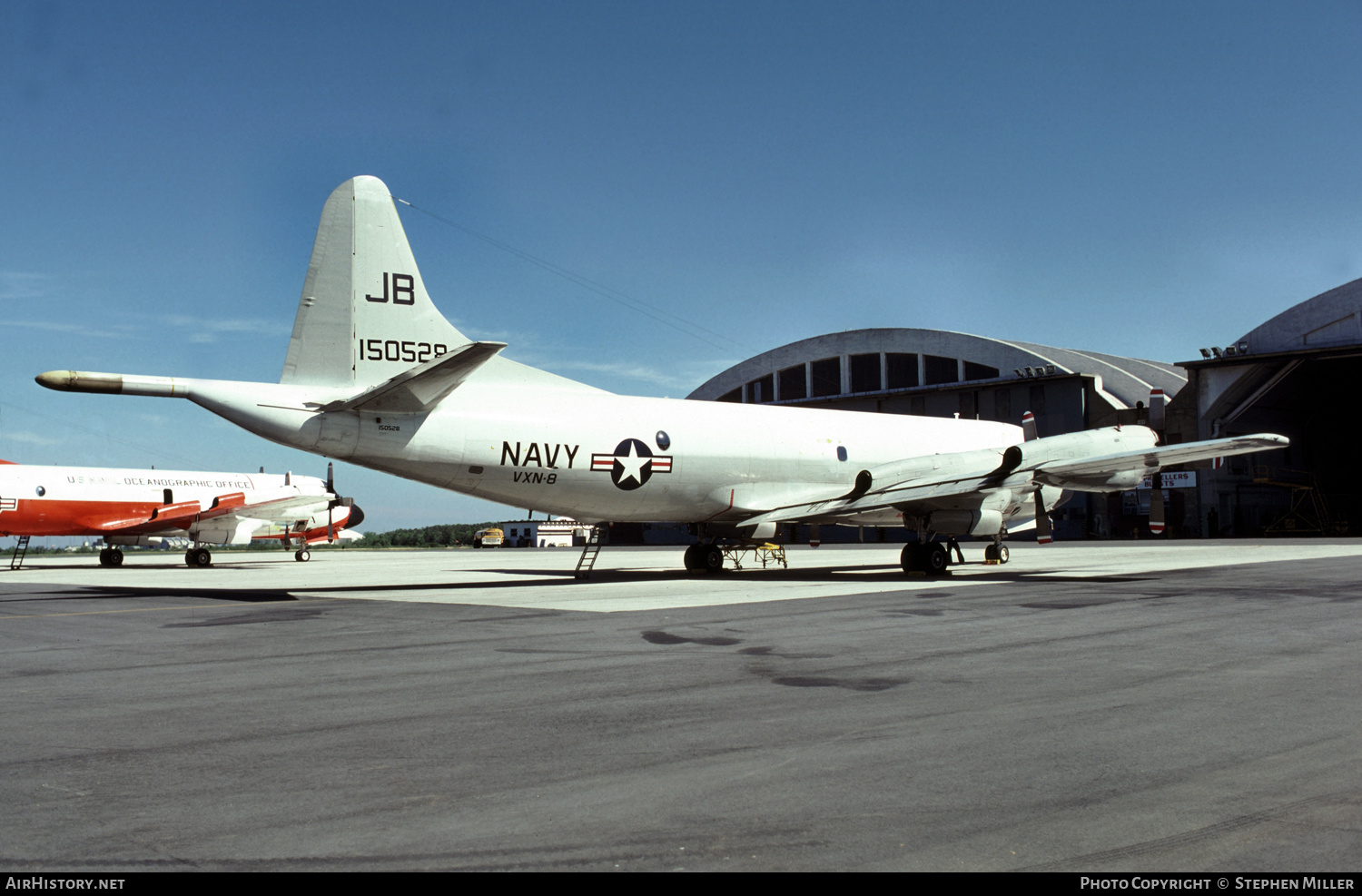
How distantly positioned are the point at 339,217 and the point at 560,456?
22.7 ft

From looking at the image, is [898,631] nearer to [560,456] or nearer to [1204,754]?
[1204,754]

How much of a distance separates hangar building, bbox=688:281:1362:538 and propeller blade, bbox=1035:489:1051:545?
39.2 m

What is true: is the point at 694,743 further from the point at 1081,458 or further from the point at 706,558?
the point at 1081,458

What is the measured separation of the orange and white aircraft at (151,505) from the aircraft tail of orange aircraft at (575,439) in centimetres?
2422

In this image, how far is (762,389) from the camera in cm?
7531

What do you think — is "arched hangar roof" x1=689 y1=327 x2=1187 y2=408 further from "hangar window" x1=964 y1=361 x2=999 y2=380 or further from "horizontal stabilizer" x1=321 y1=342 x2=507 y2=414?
"horizontal stabilizer" x1=321 y1=342 x2=507 y2=414

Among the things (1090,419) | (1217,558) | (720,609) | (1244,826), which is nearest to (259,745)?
(1244,826)

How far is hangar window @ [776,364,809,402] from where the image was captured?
73.1m

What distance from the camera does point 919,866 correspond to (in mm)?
4117

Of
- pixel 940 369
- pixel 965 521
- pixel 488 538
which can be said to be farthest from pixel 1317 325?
pixel 488 538

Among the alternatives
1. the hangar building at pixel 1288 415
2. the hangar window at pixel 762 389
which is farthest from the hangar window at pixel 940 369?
the hangar building at pixel 1288 415

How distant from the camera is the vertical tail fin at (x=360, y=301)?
1936 centimetres

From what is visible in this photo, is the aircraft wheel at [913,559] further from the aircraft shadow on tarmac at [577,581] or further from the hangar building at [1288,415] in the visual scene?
the hangar building at [1288,415]

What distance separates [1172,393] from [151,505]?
2615 inches
